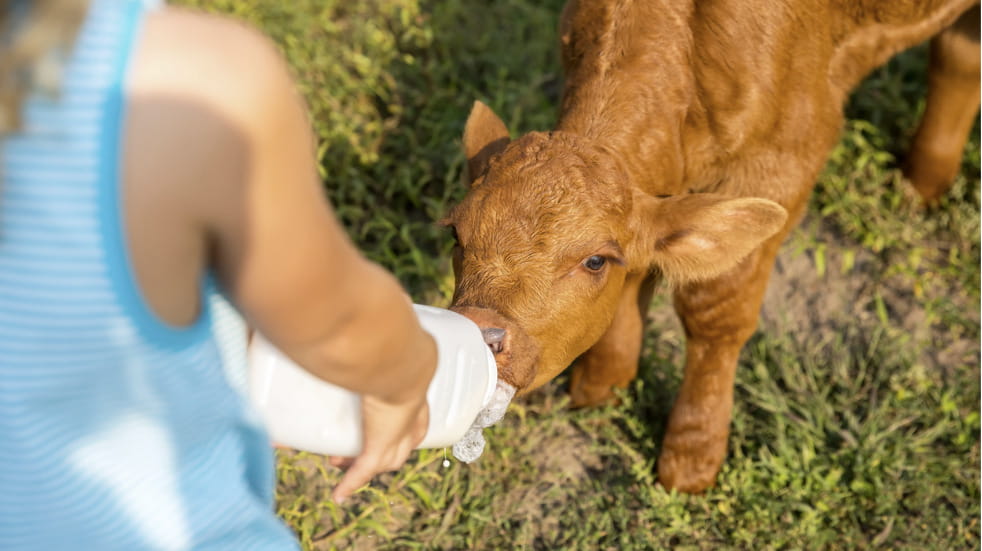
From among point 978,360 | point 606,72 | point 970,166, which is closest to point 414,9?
point 606,72

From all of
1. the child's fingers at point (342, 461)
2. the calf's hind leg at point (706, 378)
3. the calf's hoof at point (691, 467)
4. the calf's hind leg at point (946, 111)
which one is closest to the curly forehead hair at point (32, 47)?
the child's fingers at point (342, 461)

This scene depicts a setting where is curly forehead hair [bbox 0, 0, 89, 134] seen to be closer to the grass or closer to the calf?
the calf

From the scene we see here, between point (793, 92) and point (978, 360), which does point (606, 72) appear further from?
point (978, 360)

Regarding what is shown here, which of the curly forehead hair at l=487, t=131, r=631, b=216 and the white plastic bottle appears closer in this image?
the white plastic bottle

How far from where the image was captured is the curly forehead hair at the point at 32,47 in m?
1.10

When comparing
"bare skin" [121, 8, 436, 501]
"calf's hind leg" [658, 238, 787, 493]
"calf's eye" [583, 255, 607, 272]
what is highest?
"bare skin" [121, 8, 436, 501]

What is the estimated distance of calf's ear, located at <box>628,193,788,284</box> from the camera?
124 inches

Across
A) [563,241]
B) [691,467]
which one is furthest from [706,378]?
[563,241]

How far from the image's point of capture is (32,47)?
Result: 1108 millimetres

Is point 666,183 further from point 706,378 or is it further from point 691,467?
point 691,467

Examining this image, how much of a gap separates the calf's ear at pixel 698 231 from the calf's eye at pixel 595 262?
0.15 metres

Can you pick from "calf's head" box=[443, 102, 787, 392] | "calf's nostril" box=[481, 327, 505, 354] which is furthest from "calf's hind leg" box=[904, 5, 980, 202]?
"calf's nostril" box=[481, 327, 505, 354]

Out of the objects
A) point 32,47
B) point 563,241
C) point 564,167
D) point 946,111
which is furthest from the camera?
point 946,111

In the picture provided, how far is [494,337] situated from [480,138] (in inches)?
40.9
